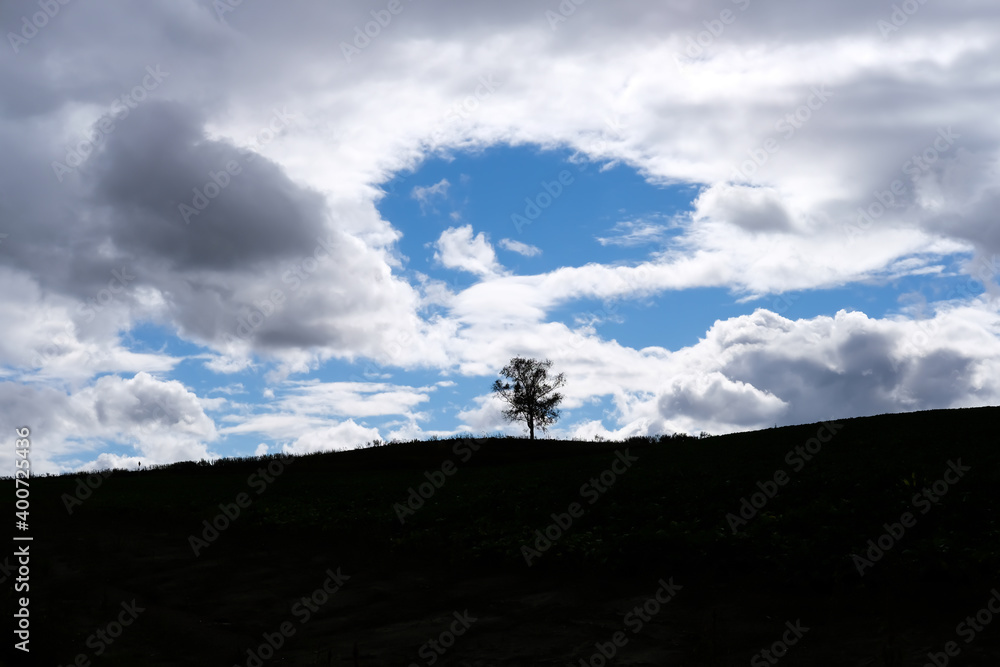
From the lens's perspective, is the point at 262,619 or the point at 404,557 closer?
the point at 262,619

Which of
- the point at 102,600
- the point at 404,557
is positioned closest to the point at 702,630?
the point at 404,557

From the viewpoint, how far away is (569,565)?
17.3 m

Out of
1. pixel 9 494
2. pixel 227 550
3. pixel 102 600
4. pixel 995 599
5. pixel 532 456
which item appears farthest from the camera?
pixel 532 456

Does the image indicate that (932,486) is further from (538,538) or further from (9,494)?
(9,494)

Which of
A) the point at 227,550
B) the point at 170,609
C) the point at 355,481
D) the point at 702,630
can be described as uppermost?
the point at 355,481

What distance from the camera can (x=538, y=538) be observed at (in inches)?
781

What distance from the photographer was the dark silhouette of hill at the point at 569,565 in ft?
39.8

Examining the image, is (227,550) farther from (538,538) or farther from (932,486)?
(932,486)

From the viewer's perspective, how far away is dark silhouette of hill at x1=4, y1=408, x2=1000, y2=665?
477 inches

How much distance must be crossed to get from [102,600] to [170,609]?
1692 mm

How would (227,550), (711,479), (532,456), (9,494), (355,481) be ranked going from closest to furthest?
1. (227,550)
2. (711,479)
3. (9,494)
4. (355,481)
5. (532,456)

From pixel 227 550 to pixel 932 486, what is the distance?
19238mm

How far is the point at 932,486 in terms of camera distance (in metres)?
19.1

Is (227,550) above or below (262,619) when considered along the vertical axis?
above
